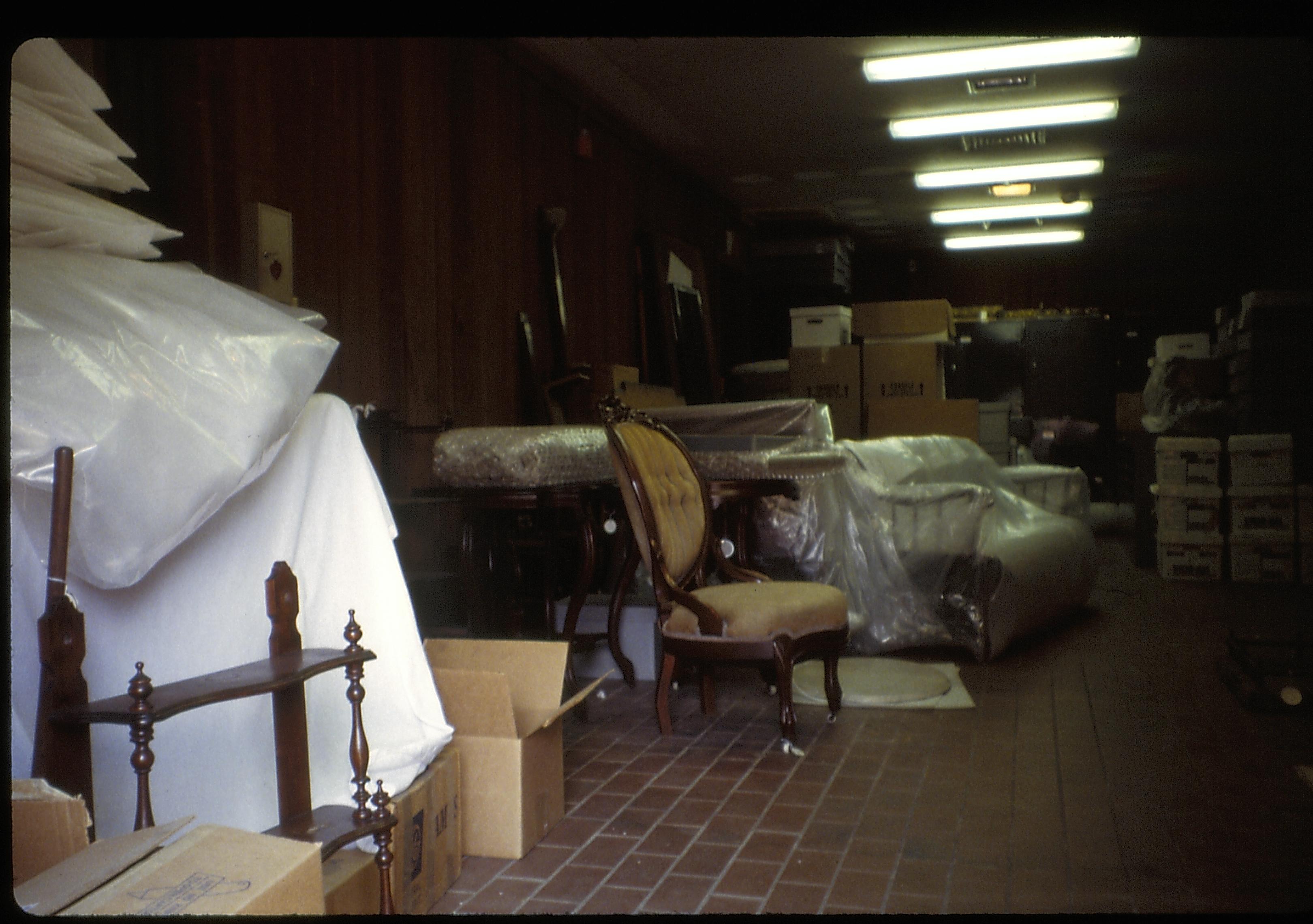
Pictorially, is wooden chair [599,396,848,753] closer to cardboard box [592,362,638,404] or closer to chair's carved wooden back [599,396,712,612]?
chair's carved wooden back [599,396,712,612]

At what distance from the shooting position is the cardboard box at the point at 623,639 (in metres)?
4.09

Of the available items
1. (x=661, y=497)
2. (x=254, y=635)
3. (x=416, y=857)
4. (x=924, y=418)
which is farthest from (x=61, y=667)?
(x=924, y=418)

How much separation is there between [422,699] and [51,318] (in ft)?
3.25

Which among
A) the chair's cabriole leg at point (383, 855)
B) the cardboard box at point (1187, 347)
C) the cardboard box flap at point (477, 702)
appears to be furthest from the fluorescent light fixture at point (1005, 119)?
the chair's cabriole leg at point (383, 855)

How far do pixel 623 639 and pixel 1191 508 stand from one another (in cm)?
425

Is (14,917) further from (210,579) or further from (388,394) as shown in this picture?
(388,394)

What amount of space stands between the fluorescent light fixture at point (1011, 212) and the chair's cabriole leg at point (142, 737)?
948cm

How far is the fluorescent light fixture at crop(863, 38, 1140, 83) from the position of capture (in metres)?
5.34

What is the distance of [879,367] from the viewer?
7.27 metres

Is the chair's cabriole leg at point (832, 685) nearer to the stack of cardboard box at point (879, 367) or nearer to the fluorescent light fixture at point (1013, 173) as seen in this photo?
the stack of cardboard box at point (879, 367)

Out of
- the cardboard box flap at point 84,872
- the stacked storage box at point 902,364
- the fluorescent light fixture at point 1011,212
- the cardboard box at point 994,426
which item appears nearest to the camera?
the cardboard box flap at point 84,872

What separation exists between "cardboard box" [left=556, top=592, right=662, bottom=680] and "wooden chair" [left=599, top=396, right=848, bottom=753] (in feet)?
1.65

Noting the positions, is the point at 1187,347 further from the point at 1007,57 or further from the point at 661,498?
the point at 661,498

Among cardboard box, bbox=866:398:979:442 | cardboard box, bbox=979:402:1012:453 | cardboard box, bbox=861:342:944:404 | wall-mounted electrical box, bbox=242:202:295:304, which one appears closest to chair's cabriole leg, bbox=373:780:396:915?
wall-mounted electrical box, bbox=242:202:295:304
